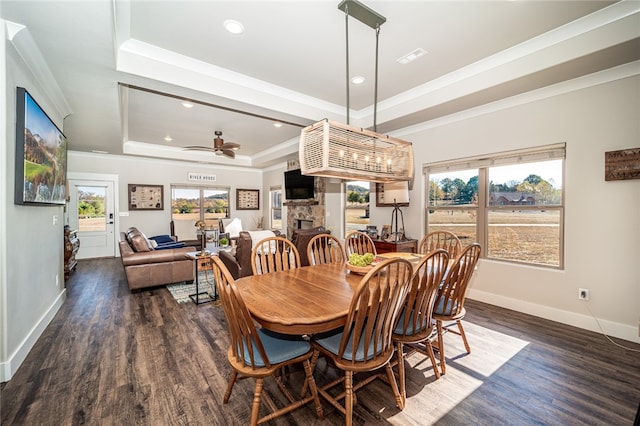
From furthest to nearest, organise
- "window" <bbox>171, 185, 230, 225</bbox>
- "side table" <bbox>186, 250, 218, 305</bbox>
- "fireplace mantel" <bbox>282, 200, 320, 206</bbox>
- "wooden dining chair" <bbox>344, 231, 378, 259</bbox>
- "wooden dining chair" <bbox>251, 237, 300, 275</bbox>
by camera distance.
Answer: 1. "window" <bbox>171, 185, 230, 225</bbox>
2. "fireplace mantel" <bbox>282, 200, 320, 206</bbox>
3. "side table" <bbox>186, 250, 218, 305</bbox>
4. "wooden dining chair" <bbox>344, 231, 378, 259</bbox>
5. "wooden dining chair" <bbox>251, 237, 300, 275</bbox>

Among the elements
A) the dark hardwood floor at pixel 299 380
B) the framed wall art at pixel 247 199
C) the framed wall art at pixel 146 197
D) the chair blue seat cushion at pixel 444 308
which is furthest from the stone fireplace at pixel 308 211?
the chair blue seat cushion at pixel 444 308

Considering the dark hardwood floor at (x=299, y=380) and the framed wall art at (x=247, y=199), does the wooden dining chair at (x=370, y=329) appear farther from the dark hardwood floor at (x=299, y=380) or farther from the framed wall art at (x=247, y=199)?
the framed wall art at (x=247, y=199)

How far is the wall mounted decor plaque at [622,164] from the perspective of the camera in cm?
264

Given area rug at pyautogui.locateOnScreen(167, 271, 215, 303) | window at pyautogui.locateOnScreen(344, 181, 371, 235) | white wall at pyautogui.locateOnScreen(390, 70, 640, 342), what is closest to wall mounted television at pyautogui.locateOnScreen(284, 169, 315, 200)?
window at pyautogui.locateOnScreen(344, 181, 371, 235)

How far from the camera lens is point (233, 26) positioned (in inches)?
98.0

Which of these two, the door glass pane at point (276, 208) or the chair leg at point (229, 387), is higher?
the door glass pane at point (276, 208)

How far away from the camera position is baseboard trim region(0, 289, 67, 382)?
213 cm

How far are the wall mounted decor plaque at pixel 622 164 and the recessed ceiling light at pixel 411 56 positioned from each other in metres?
2.14

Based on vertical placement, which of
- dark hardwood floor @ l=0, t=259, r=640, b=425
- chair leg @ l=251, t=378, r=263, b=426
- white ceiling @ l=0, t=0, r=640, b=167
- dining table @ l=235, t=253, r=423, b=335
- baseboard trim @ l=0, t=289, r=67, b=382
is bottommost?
dark hardwood floor @ l=0, t=259, r=640, b=425

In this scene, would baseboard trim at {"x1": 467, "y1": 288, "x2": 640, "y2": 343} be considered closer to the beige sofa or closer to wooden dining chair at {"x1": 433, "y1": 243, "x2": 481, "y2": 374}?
wooden dining chair at {"x1": 433, "y1": 243, "x2": 481, "y2": 374}

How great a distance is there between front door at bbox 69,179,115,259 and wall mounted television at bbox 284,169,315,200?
14.8 feet

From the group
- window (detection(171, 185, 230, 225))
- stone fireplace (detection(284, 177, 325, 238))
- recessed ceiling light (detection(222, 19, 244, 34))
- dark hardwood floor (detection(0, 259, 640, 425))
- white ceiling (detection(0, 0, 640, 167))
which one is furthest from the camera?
window (detection(171, 185, 230, 225))

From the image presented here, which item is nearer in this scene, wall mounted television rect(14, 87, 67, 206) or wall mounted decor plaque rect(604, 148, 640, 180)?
wall mounted television rect(14, 87, 67, 206)

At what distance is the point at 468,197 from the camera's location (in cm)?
411
